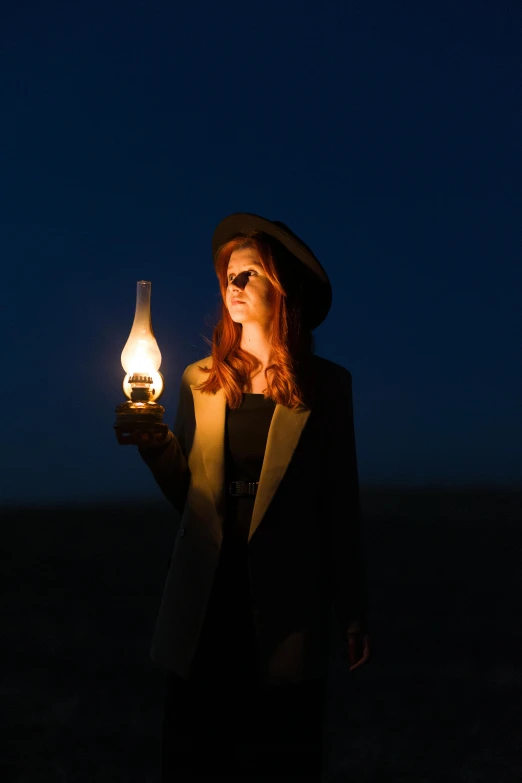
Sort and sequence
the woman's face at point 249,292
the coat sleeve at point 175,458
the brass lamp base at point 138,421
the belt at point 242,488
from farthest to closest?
the woman's face at point 249,292 → the belt at point 242,488 → the coat sleeve at point 175,458 → the brass lamp base at point 138,421

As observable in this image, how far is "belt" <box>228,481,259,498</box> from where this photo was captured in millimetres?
3193

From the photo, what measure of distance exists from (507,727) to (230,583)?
→ 162 inches

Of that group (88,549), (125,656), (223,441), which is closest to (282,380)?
(223,441)

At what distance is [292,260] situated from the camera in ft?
11.4

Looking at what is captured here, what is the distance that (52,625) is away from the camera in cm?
1123

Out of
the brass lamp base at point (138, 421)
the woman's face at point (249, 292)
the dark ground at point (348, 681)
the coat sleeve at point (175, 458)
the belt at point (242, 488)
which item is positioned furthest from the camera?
the dark ground at point (348, 681)

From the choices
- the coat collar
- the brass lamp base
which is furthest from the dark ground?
the brass lamp base

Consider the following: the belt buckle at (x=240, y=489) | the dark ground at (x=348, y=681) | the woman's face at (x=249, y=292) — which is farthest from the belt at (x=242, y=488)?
the dark ground at (x=348, y=681)

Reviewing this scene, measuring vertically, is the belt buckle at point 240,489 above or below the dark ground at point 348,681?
above

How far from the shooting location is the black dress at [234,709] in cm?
309

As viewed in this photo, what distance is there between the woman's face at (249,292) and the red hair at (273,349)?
0.08ft

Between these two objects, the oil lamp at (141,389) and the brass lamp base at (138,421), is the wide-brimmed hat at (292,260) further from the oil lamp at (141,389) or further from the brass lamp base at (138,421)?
the brass lamp base at (138,421)

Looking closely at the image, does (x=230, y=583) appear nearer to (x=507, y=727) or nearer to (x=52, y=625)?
(x=507, y=727)

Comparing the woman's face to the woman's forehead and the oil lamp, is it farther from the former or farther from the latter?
the oil lamp
